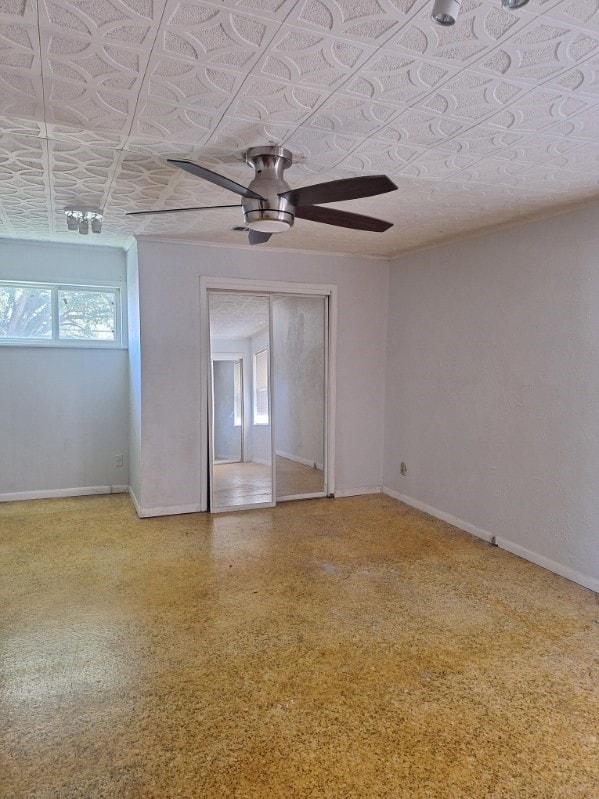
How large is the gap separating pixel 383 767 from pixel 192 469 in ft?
10.1

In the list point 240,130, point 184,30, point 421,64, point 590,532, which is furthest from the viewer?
point 590,532

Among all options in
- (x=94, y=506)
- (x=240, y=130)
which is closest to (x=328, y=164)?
(x=240, y=130)

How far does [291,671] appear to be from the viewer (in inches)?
89.9

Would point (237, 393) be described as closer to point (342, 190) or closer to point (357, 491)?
point (357, 491)

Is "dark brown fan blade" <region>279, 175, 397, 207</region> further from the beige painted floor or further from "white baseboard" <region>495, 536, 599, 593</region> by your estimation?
the beige painted floor

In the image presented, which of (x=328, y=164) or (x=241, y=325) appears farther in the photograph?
(x=241, y=325)

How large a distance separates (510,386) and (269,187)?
2.31m

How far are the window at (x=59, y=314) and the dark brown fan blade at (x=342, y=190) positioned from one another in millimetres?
3268

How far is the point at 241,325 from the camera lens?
4.64 m

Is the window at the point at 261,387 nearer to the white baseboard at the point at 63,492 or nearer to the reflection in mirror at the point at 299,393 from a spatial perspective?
the reflection in mirror at the point at 299,393

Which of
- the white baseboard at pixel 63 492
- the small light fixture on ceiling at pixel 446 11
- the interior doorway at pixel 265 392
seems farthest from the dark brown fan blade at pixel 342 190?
the white baseboard at pixel 63 492

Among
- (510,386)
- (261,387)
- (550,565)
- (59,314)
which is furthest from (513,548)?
(59,314)

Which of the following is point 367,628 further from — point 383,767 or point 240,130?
point 240,130

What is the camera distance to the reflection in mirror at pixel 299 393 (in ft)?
15.6
